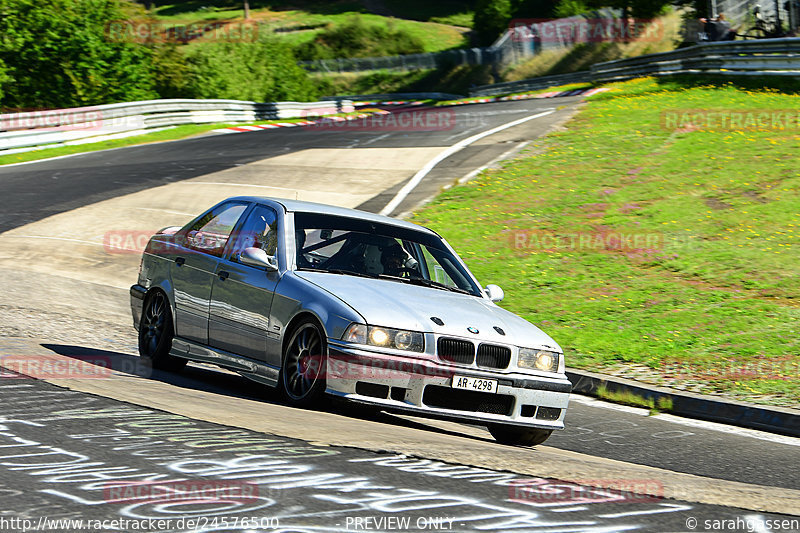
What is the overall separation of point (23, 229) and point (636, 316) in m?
10.5

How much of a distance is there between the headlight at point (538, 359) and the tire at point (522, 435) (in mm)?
475

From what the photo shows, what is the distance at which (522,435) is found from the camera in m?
7.64

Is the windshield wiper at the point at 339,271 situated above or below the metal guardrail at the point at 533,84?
below

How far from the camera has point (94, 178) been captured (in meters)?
23.2

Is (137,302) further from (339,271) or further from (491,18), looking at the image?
(491,18)

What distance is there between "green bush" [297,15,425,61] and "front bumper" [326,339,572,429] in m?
85.1

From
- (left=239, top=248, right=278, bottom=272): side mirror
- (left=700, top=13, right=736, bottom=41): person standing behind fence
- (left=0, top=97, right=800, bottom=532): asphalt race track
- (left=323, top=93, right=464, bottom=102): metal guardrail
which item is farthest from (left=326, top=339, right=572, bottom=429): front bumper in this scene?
(left=323, top=93, right=464, bottom=102): metal guardrail

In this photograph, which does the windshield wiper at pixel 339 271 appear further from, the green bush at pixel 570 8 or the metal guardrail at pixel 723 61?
the green bush at pixel 570 8

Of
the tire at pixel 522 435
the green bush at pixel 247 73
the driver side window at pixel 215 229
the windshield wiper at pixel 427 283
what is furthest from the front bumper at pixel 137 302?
the green bush at pixel 247 73

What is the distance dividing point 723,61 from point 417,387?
27935 millimetres

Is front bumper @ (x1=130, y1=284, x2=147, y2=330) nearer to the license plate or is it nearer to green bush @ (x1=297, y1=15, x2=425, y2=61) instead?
the license plate

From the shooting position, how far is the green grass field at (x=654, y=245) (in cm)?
1101

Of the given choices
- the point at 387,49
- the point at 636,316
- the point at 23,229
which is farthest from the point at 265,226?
the point at 387,49

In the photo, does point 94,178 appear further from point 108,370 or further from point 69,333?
point 108,370
